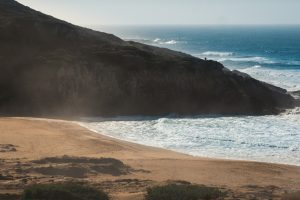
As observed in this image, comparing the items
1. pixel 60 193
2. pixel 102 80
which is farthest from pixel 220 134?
pixel 60 193

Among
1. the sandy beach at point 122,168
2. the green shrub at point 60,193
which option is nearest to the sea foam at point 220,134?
the sandy beach at point 122,168

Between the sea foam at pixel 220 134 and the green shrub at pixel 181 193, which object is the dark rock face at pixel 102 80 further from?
the green shrub at pixel 181 193

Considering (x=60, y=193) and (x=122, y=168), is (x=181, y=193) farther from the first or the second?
(x=122, y=168)

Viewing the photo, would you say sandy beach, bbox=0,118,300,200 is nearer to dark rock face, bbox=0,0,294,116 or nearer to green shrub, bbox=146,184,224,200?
green shrub, bbox=146,184,224,200

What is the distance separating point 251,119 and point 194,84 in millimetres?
5490

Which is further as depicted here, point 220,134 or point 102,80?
point 102,80

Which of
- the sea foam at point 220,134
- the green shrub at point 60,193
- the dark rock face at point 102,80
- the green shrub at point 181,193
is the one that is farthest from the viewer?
the dark rock face at point 102,80

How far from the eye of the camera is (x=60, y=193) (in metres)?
12.9

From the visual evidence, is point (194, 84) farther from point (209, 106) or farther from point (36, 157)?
point (36, 157)

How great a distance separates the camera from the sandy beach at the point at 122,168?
16.1 meters

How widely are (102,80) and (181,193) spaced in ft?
73.3

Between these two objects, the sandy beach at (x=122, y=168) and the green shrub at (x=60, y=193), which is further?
the sandy beach at (x=122, y=168)

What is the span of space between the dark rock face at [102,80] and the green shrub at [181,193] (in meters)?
19.8

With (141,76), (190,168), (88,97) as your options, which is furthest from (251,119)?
(190,168)
